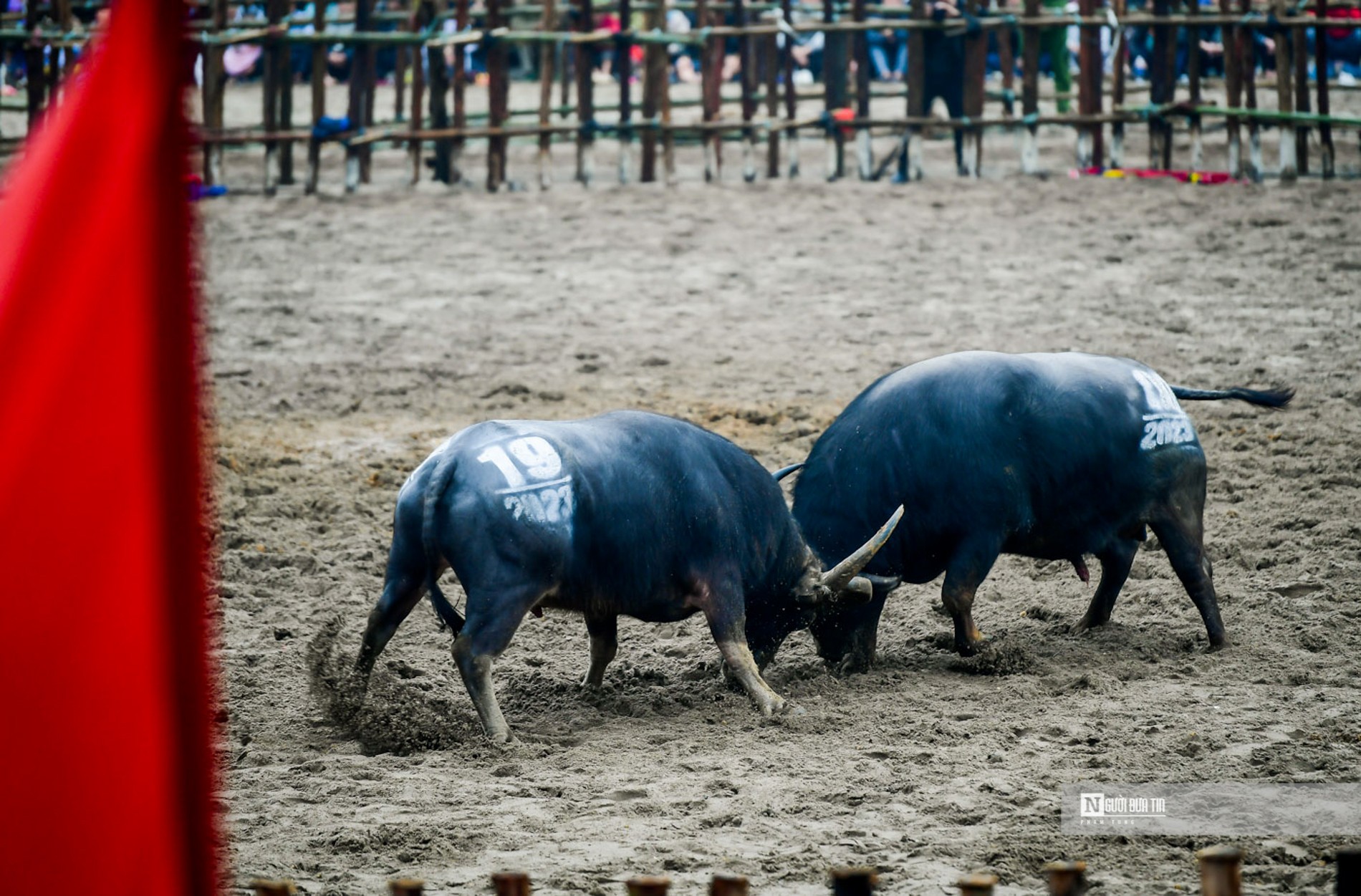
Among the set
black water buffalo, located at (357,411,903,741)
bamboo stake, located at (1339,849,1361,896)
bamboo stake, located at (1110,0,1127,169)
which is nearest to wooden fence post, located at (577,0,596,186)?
bamboo stake, located at (1110,0,1127,169)

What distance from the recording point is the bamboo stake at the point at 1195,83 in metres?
13.6

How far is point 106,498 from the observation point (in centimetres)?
191

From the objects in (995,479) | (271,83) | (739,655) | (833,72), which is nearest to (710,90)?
(833,72)

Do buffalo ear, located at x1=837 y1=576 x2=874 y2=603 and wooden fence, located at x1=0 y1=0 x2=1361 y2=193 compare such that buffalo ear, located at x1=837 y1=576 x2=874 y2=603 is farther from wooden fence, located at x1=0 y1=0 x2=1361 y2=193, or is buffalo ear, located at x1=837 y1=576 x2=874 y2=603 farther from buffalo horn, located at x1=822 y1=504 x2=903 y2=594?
wooden fence, located at x1=0 y1=0 x2=1361 y2=193

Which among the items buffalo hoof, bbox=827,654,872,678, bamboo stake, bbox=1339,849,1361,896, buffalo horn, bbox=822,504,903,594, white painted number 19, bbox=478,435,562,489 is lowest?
buffalo hoof, bbox=827,654,872,678

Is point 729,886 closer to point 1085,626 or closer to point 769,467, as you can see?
point 1085,626

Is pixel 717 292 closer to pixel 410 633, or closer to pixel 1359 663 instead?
pixel 410 633

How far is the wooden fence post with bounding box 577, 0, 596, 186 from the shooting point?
1427 centimetres

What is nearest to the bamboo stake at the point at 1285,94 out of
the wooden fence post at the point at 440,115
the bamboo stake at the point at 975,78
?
the bamboo stake at the point at 975,78

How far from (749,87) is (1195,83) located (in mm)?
3888

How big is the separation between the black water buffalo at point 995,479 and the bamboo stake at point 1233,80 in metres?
8.20

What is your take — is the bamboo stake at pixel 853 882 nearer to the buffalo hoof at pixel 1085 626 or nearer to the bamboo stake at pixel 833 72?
the buffalo hoof at pixel 1085 626

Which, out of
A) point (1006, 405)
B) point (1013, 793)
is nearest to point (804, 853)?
point (1013, 793)

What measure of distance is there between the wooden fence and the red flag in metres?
12.1
